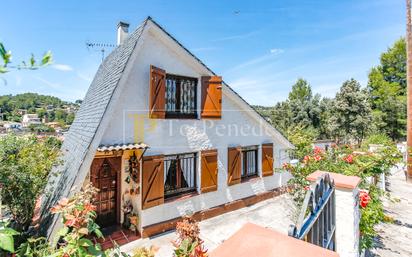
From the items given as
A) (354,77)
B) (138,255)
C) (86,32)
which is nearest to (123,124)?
(138,255)

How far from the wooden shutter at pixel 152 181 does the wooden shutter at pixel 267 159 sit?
5749mm

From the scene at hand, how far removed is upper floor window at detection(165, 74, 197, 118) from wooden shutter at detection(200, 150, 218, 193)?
1756 millimetres

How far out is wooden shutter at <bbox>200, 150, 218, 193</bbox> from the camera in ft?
28.6

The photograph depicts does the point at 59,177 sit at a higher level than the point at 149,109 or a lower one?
lower

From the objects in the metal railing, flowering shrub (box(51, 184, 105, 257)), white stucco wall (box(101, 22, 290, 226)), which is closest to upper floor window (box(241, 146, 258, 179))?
white stucco wall (box(101, 22, 290, 226))

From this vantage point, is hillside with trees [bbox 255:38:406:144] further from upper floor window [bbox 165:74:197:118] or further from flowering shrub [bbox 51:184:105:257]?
flowering shrub [bbox 51:184:105:257]

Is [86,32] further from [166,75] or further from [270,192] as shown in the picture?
[270,192]

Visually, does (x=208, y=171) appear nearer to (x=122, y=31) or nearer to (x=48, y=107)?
(x=122, y=31)

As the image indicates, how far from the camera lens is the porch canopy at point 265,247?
1410mm

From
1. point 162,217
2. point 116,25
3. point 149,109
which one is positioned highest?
point 116,25

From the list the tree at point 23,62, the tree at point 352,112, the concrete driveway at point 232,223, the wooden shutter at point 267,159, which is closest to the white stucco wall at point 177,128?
the wooden shutter at point 267,159

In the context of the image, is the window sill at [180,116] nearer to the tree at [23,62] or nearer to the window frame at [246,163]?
the window frame at [246,163]

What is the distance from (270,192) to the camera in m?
11.3

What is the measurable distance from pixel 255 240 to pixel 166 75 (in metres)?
7.46
